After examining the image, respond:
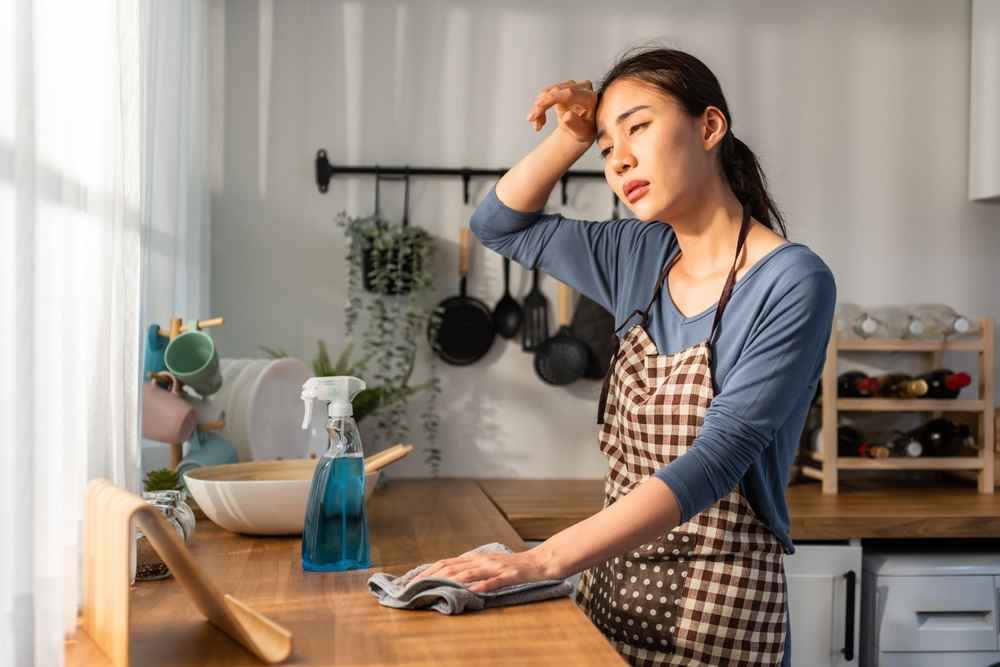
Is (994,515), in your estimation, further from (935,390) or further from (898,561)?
(935,390)

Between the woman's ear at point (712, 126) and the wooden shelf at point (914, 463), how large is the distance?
130 centimetres

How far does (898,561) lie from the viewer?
224 centimetres

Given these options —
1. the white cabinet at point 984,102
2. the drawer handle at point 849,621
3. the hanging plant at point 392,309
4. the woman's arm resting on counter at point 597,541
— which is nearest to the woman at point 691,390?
the woman's arm resting on counter at point 597,541

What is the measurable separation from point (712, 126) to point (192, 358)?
1018 millimetres

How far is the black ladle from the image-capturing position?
2748 mm

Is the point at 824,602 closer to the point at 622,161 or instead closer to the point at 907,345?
the point at 907,345

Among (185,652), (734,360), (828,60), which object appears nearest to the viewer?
(185,652)

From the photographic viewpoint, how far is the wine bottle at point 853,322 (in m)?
2.63

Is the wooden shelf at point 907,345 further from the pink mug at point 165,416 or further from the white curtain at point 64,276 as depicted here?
the white curtain at point 64,276

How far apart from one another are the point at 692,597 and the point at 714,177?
1.88 feet

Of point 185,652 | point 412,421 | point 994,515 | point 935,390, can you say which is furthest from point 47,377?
point 935,390

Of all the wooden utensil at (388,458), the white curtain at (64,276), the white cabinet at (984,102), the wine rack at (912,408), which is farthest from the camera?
the white cabinet at (984,102)

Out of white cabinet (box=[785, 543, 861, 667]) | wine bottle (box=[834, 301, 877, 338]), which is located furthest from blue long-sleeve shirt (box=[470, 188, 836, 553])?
wine bottle (box=[834, 301, 877, 338])

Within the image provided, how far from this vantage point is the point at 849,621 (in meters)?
2.22
